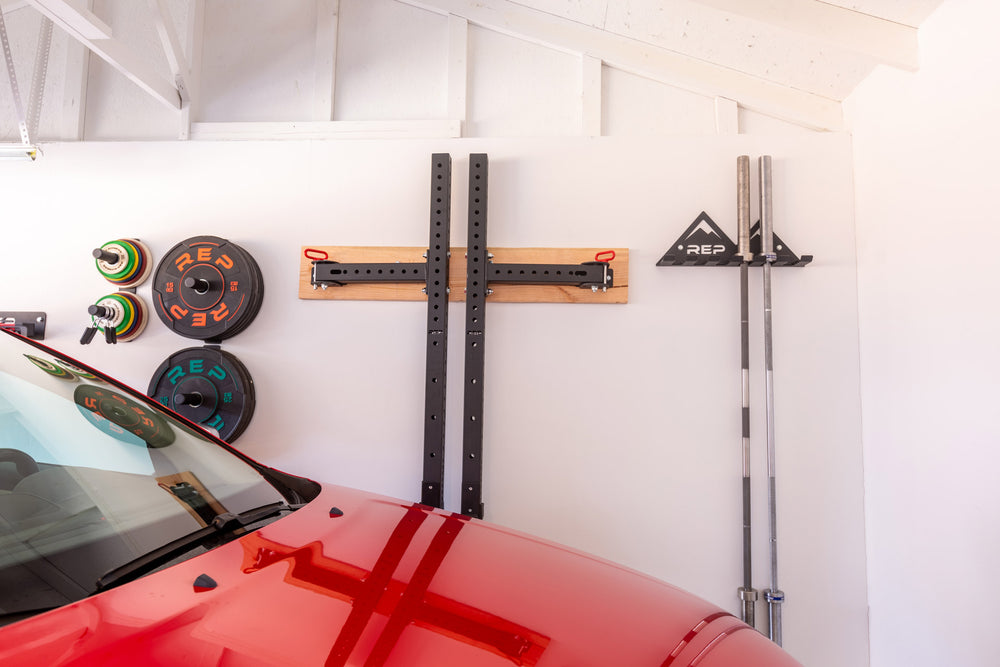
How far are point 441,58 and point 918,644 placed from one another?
2.48 m

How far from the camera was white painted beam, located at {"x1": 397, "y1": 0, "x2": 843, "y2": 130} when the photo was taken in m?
1.85

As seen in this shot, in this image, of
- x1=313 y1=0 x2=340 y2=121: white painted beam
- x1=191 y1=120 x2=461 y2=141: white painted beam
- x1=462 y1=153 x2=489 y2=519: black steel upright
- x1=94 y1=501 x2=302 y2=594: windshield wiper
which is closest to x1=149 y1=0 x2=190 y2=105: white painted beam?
x1=191 y1=120 x2=461 y2=141: white painted beam

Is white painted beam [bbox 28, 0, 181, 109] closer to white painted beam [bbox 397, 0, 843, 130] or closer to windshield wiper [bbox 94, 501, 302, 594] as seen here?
white painted beam [bbox 397, 0, 843, 130]

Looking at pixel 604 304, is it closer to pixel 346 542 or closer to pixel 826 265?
pixel 826 265

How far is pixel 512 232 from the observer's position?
1.89m

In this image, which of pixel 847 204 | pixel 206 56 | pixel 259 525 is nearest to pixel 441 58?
pixel 206 56

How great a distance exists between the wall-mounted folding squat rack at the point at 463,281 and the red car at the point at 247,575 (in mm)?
715

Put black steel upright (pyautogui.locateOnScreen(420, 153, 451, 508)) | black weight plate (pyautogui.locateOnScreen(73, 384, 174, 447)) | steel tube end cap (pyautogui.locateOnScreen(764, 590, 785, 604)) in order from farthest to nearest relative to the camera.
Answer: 1. black steel upright (pyautogui.locateOnScreen(420, 153, 451, 508))
2. steel tube end cap (pyautogui.locateOnScreen(764, 590, 785, 604))
3. black weight plate (pyautogui.locateOnScreen(73, 384, 174, 447))

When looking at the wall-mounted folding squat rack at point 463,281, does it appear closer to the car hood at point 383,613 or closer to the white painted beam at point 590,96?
the white painted beam at point 590,96

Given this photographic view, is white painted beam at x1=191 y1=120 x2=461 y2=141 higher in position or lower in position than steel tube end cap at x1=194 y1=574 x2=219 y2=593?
higher

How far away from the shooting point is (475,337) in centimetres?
175

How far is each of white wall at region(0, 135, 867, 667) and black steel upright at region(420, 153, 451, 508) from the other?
0.10 m

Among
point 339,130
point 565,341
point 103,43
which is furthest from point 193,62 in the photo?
point 565,341

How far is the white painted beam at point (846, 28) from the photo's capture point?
1.49 meters
